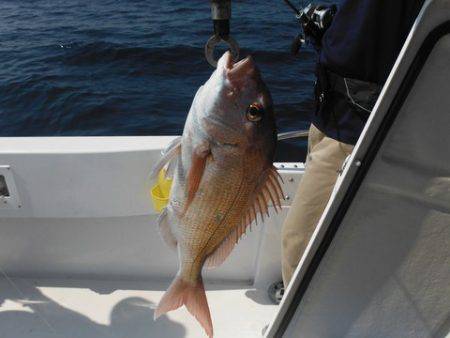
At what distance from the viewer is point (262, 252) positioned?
2762 mm

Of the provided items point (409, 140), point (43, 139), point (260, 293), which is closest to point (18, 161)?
point (43, 139)

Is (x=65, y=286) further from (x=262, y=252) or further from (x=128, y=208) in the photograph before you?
(x=262, y=252)

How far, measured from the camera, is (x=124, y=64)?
8.09 meters

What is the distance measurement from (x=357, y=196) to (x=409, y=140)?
0.23 m

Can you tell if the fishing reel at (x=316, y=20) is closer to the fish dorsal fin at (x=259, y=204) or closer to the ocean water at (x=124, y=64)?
the fish dorsal fin at (x=259, y=204)

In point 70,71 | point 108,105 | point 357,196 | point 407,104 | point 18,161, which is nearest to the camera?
point 407,104

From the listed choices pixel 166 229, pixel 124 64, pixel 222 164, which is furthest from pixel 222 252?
pixel 124 64

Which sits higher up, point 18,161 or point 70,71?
point 18,161

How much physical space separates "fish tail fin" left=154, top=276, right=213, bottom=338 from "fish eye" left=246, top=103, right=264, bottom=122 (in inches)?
25.1

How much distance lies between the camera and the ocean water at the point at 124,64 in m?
6.37

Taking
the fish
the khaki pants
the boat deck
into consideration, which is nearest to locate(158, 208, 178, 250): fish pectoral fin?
the fish

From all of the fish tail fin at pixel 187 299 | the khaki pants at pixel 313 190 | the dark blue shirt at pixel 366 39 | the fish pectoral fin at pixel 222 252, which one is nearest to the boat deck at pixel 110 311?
the khaki pants at pixel 313 190

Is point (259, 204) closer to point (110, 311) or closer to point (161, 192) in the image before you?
point (161, 192)

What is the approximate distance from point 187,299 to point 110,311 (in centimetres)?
131
